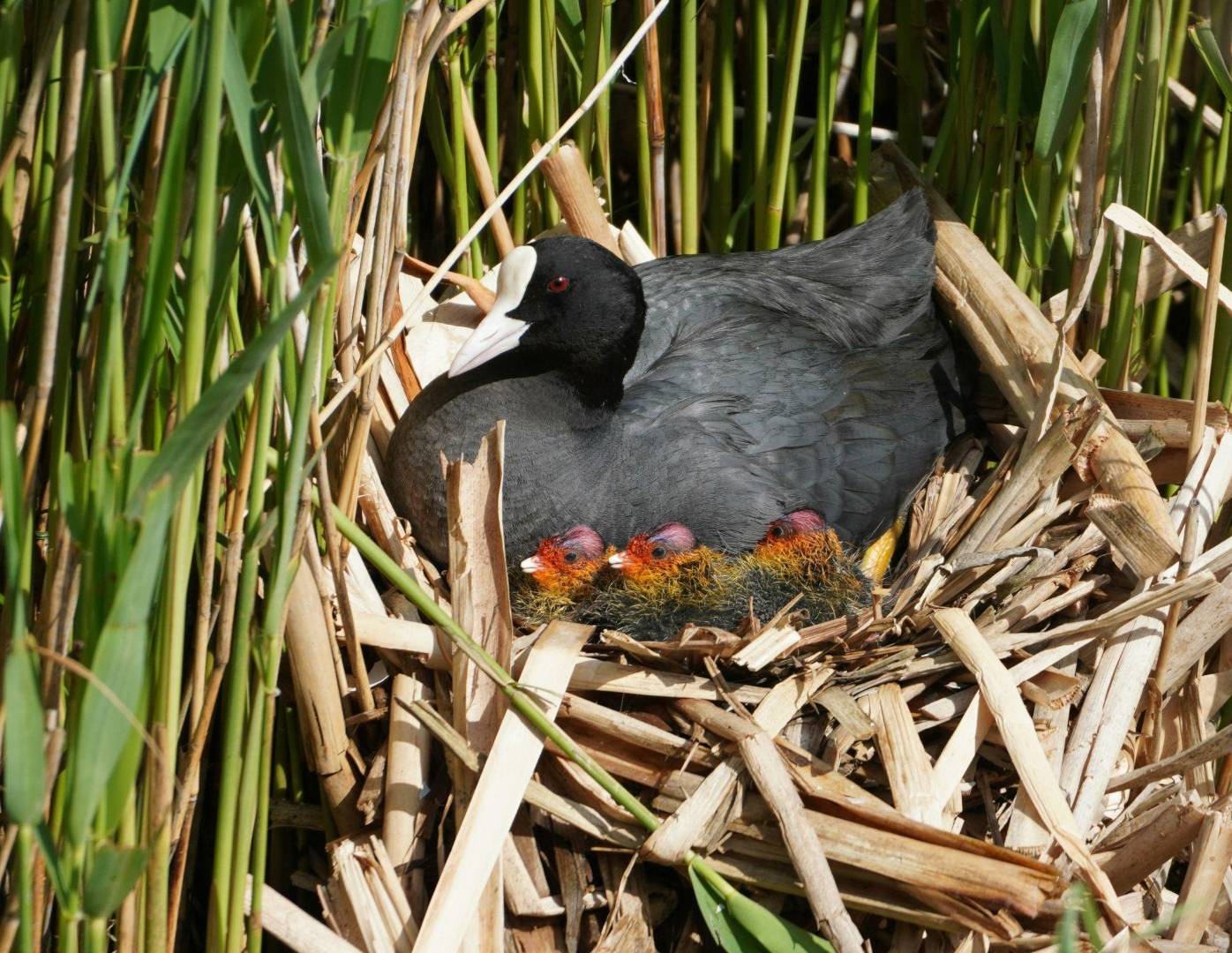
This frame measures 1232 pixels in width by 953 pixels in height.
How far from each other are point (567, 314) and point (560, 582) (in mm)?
458

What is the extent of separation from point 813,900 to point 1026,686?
0.52 m

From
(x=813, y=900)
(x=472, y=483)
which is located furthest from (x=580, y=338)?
(x=813, y=900)

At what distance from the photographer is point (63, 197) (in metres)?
1.15

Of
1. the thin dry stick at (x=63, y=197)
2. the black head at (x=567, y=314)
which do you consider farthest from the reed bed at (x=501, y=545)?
the black head at (x=567, y=314)

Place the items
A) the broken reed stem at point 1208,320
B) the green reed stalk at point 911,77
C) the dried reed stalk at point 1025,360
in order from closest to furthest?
the broken reed stem at point 1208,320
the dried reed stalk at point 1025,360
the green reed stalk at point 911,77

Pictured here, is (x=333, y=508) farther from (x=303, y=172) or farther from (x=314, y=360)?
(x=303, y=172)

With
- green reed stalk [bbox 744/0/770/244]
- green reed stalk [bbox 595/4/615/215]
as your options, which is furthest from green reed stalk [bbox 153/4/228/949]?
green reed stalk [bbox 744/0/770/244]

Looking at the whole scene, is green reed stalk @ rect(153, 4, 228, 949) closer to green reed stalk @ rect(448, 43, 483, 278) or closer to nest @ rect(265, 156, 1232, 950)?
nest @ rect(265, 156, 1232, 950)

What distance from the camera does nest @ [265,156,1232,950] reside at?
1.61 meters

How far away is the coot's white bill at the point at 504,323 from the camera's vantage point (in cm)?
218

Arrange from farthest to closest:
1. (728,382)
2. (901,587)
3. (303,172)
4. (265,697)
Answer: (728,382), (901,587), (265,697), (303,172)

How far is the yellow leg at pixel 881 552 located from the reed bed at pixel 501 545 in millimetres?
47

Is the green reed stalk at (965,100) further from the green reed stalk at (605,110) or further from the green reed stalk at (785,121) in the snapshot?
the green reed stalk at (605,110)

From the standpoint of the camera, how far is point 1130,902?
1762 millimetres
